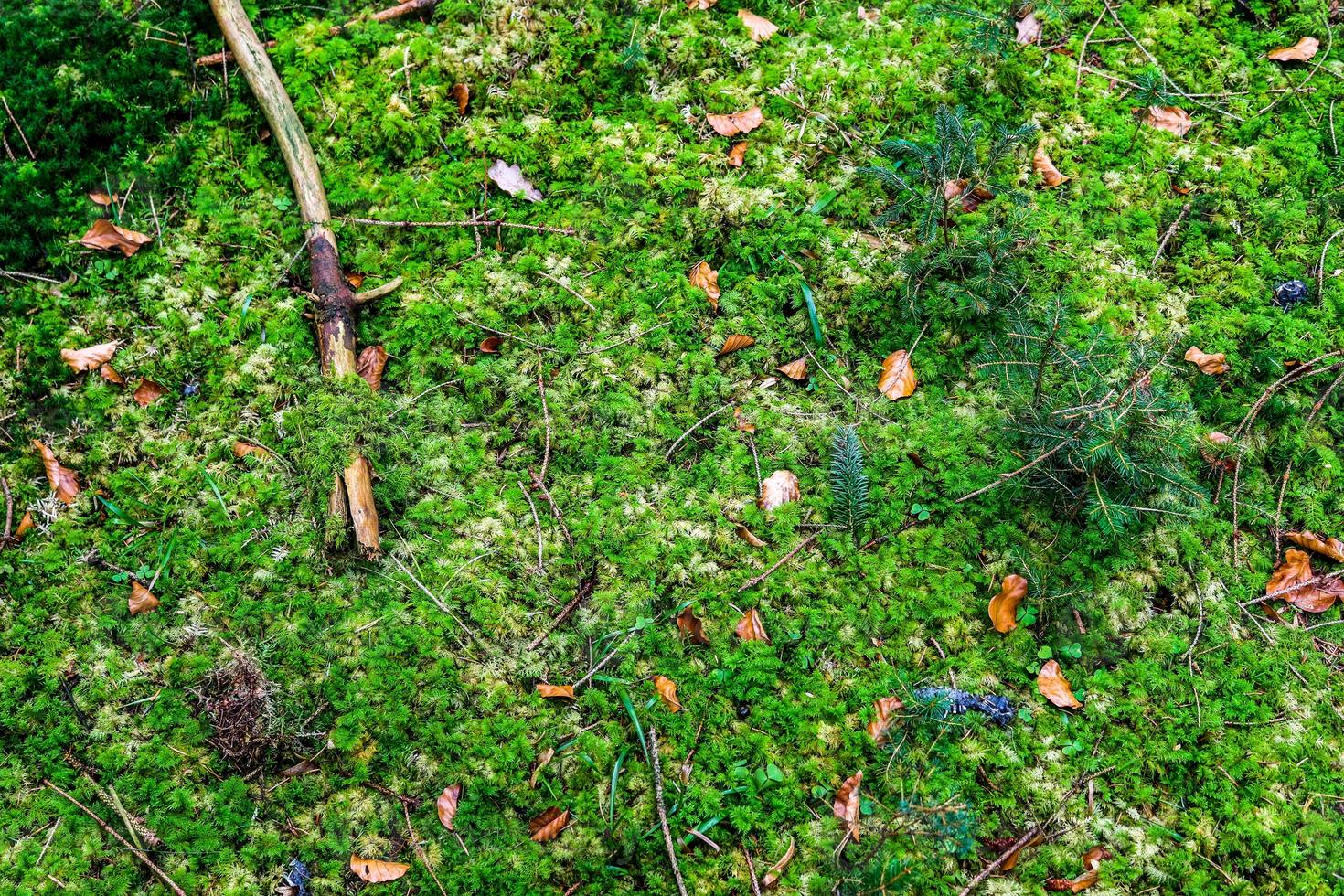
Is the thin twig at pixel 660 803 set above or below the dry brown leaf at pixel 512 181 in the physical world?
below

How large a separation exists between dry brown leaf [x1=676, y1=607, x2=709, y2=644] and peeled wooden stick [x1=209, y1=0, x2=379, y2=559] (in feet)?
4.11

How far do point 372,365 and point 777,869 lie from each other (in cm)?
269

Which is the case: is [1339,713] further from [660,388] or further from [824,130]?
[824,130]

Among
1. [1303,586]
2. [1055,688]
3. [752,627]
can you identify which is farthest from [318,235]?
[1303,586]

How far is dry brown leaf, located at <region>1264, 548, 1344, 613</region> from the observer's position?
120 inches

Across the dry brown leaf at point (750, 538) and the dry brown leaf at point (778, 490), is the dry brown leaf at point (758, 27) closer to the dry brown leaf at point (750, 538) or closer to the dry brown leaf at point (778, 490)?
the dry brown leaf at point (778, 490)

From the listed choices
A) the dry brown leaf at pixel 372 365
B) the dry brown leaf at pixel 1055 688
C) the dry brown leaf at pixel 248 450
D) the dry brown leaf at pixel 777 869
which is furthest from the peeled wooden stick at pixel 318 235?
the dry brown leaf at pixel 1055 688

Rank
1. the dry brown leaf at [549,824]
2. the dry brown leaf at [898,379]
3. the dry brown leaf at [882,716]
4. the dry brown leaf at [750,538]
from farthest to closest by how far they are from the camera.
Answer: the dry brown leaf at [898,379] → the dry brown leaf at [750,538] → the dry brown leaf at [882,716] → the dry brown leaf at [549,824]

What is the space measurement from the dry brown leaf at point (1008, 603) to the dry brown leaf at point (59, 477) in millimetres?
3788

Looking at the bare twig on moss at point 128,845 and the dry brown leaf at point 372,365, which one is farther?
the dry brown leaf at point 372,365

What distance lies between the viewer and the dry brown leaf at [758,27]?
4.36 metres

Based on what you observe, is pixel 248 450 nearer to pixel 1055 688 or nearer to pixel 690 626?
pixel 690 626

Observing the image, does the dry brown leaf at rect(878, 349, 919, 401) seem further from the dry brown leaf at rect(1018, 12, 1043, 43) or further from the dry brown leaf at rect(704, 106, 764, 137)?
the dry brown leaf at rect(1018, 12, 1043, 43)

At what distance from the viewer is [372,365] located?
365 centimetres
